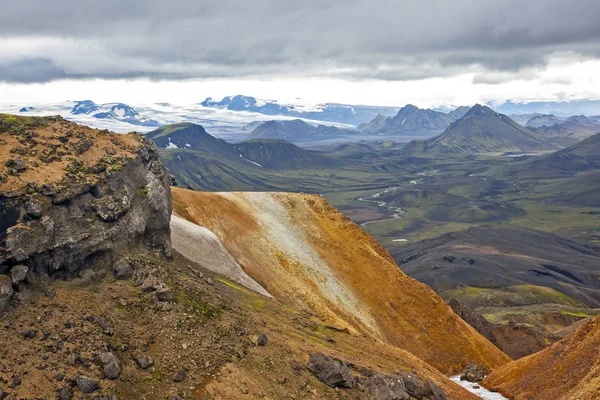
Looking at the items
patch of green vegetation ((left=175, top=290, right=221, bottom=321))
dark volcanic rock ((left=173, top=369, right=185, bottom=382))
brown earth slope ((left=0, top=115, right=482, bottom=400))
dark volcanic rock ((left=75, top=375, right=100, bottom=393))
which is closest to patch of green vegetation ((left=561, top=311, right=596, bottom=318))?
brown earth slope ((left=0, top=115, right=482, bottom=400))

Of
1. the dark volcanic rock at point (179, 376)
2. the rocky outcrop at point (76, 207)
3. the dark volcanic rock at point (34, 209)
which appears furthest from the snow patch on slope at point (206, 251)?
the dark volcanic rock at point (179, 376)

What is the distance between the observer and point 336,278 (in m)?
86.1

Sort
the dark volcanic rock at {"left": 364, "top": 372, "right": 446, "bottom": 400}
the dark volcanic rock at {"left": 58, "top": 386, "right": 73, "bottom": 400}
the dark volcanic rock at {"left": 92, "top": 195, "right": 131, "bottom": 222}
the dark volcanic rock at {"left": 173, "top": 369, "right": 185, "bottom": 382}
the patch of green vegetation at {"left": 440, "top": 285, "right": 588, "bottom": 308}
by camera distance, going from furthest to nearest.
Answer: the patch of green vegetation at {"left": 440, "top": 285, "right": 588, "bottom": 308} → the dark volcanic rock at {"left": 92, "top": 195, "right": 131, "bottom": 222} → the dark volcanic rock at {"left": 364, "top": 372, "right": 446, "bottom": 400} → the dark volcanic rock at {"left": 173, "top": 369, "right": 185, "bottom": 382} → the dark volcanic rock at {"left": 58, "top": 386, "right": 73, "bottom": 400}

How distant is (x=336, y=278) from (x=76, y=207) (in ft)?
176

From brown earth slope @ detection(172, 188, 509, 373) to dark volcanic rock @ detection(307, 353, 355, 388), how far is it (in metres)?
26.1

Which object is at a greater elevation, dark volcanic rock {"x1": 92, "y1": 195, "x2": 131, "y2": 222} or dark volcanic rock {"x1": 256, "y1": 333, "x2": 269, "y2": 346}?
dark volcanic rock {"x1": 92, "y1": 195, "x2": 131, "y2": 222}

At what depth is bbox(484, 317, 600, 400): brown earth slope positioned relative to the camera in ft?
172

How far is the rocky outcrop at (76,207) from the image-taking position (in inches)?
1414

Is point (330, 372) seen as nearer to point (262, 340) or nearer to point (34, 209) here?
point (262, 340)

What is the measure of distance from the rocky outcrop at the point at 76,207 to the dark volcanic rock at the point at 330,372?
1996 centimetres

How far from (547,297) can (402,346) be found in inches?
5487

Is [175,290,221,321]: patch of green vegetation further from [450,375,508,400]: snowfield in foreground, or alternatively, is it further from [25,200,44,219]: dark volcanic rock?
[450,375,508,400]: snowfield in foreground

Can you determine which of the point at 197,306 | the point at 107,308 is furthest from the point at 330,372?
the point at 107,308

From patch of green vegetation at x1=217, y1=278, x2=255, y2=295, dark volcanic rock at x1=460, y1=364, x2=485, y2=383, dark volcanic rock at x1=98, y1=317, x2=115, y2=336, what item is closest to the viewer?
dark volcanic rock at x1=98, y1=317, x2=115, y2=336
